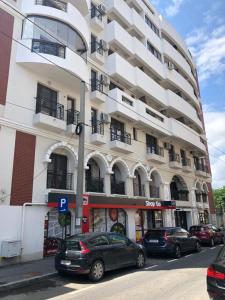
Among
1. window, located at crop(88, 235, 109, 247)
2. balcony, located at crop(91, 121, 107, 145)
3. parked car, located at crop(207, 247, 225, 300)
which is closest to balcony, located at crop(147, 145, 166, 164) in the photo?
balcony, located at crop(91, 121, 107, 145)

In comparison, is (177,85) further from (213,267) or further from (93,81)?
(213,267)

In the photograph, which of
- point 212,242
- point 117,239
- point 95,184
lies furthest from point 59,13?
point 212,242

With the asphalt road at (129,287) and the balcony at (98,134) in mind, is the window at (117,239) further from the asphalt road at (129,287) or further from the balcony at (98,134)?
the balcony at (98,134)

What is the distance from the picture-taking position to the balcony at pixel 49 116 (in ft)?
49.9

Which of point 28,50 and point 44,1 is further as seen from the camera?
point 44,1

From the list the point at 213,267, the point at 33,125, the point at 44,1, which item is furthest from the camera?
the point at 44,1

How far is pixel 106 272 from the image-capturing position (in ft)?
35.2

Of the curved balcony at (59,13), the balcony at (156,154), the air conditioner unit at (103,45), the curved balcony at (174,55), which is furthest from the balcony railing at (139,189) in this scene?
the curved balcony at (174,55)

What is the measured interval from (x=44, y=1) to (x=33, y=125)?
25.8 feet

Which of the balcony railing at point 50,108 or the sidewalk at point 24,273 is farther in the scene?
the balcony railing at point 50,108

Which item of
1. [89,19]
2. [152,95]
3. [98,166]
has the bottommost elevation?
[98,166]

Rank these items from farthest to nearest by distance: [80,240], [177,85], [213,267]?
[177,85], [80,240], [213,267]

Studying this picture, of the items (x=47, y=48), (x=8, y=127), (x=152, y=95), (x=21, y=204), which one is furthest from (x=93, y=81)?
(x=21, y=204)

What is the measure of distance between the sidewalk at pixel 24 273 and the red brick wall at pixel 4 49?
7834mm
